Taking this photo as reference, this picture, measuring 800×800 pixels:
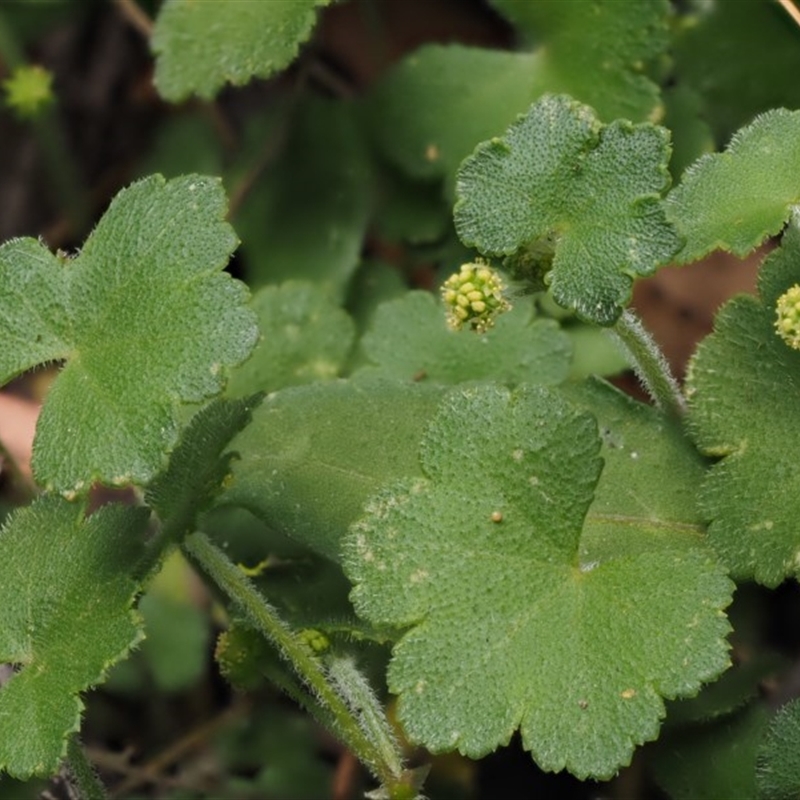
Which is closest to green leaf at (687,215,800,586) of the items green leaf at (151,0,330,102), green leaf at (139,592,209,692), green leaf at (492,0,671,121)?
green leaf at (492,0,671,121)

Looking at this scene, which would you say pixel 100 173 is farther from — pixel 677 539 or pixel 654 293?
pixel 677 539

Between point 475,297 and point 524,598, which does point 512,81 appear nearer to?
point 475,297

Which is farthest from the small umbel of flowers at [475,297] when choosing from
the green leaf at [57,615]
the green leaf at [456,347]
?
the green leaf at [57,615]

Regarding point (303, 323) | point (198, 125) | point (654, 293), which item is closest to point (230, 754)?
point (303, 323)

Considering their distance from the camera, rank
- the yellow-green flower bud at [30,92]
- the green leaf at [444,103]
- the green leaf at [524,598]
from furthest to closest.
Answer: the yellow-green flower bud at [30,92] → the green leaf at [444,103] → the green leaf at [524,598]

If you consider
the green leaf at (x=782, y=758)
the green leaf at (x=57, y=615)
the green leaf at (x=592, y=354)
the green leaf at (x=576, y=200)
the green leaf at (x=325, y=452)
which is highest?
the green leaf at (x=576, y=200)

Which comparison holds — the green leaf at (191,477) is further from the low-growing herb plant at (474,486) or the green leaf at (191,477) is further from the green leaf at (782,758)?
the green leaf at (782,758)

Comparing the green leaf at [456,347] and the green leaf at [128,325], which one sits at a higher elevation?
the green leaf at [128,325]
